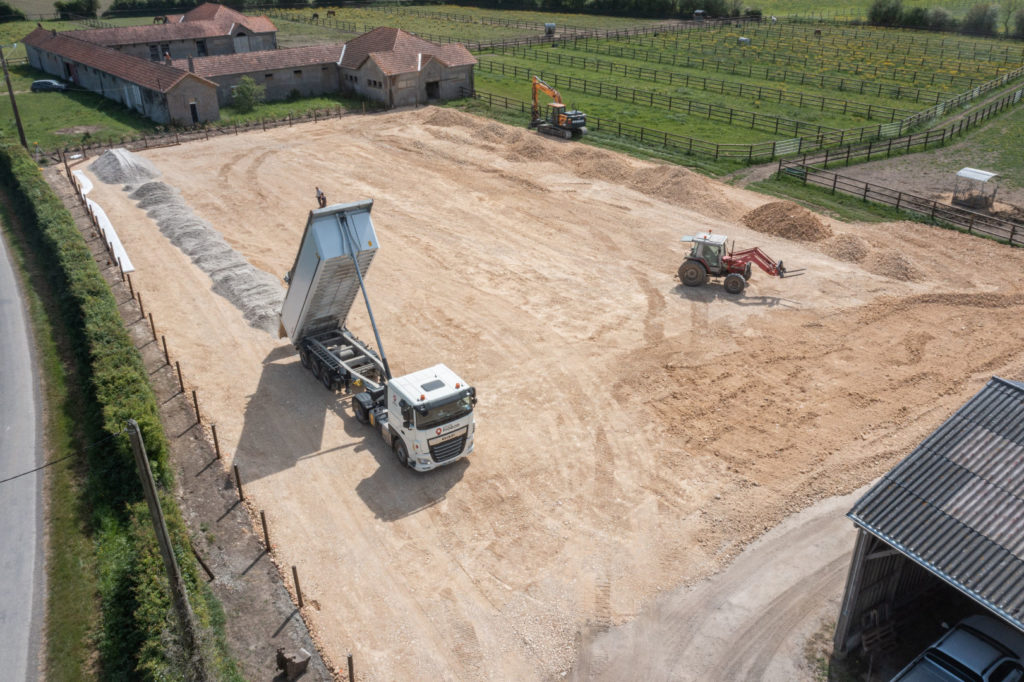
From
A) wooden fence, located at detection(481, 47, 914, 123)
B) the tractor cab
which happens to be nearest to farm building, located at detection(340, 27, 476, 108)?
wooden fence, located at detection(481, 47, 914, 123)

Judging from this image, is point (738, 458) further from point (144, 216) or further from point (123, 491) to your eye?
point (144, 216)

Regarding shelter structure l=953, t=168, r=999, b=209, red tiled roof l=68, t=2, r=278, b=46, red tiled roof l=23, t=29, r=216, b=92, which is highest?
red tiled roof l=68, t=2, r=278, b=46

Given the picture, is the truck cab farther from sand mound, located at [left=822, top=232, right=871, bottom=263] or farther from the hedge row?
sand mound, located at [left=822, top=232, right=871, bottom=263]

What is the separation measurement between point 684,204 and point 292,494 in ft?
86.2

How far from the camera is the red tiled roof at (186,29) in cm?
7150

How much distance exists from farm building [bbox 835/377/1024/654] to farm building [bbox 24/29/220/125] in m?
51.5

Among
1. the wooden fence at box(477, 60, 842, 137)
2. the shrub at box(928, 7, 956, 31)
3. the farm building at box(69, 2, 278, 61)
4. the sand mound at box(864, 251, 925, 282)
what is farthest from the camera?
the shrub at box(928, 7, 956, 31)

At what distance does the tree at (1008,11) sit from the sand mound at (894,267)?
8125 cm

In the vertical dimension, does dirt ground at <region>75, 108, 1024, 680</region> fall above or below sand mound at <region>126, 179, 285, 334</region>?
below

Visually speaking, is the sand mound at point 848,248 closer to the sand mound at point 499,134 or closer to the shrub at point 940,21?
the sand mound at point 499,134

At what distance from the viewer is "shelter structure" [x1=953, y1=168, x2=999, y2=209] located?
119 ft

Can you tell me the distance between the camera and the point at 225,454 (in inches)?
805

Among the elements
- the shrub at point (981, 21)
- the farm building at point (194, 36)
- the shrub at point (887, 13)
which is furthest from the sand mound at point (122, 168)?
the shrub at point (981, 21)

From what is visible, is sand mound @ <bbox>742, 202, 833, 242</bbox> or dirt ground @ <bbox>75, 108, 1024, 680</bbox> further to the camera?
sand mound @ <bbox>742, 202, 833, 242</bbox>
